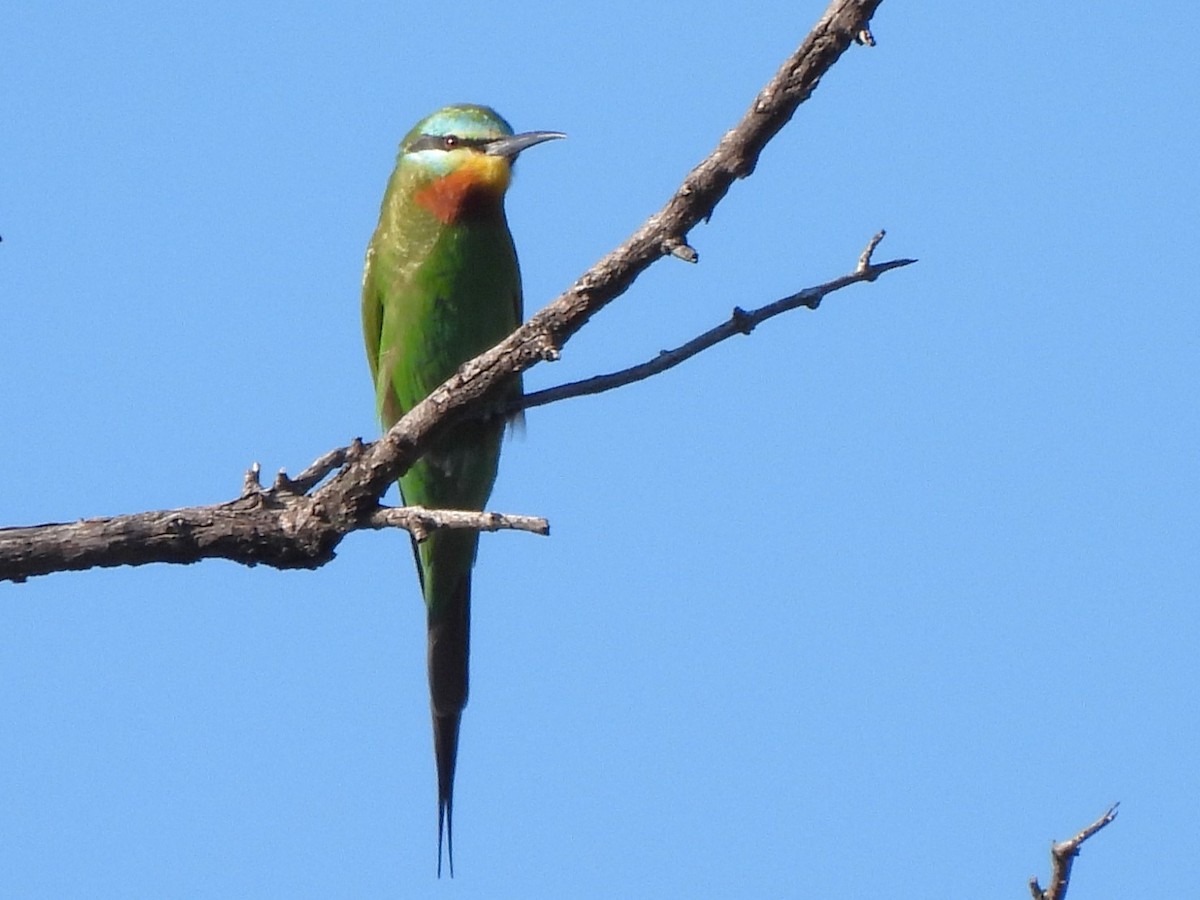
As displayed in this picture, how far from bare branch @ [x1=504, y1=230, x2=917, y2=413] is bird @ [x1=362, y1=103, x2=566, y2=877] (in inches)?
47.6

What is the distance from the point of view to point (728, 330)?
295cm

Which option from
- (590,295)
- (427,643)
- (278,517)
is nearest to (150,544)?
(278,517)

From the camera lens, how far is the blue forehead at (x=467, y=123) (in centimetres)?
486

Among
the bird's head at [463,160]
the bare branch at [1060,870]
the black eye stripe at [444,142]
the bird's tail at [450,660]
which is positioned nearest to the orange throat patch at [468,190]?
the bird's head at [463,160]

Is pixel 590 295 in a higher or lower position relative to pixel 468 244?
lower

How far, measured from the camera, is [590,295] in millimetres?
2875

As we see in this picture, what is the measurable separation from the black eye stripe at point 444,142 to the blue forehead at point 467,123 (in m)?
0.01

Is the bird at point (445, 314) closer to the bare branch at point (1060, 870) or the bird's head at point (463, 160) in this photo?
the bird's head at point (463, 160)

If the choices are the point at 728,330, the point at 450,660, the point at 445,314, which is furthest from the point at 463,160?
the point at 728,330

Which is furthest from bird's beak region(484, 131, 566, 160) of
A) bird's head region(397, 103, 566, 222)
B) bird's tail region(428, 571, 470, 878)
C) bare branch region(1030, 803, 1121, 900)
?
bare branch region(1030, 803, 1121, 900)

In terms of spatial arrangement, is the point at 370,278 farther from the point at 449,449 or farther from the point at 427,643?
the point at 427,643

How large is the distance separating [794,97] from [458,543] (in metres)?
2.33

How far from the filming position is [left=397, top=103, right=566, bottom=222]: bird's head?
466cm

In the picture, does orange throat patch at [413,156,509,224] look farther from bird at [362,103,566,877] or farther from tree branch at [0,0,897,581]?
tree branch at [0,0,897,581]
